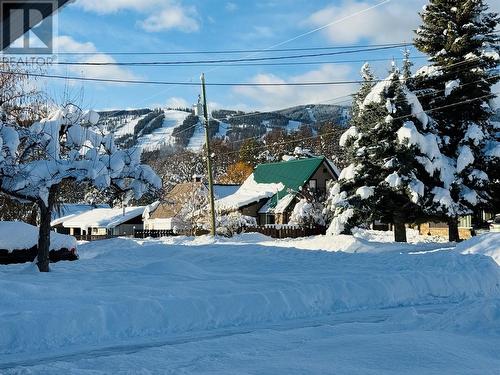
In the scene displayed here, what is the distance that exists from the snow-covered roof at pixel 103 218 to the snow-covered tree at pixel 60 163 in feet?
174

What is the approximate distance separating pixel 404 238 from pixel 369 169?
4060 mm

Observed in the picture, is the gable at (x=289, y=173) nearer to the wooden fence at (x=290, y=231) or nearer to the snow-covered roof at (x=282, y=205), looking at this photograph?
the snow-covered roof at (x=282, y=205)

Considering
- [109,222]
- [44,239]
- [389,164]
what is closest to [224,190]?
[109,222]

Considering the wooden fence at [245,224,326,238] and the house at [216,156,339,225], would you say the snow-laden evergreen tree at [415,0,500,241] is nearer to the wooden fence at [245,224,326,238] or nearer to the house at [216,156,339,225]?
the wooden fence at [245,224,326,238]

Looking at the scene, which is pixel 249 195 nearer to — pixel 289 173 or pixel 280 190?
pixel 280 190

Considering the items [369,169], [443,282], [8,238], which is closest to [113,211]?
[369,169]

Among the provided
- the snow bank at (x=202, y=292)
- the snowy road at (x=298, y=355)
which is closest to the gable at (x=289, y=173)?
the snow bank at (x=202, y=292)

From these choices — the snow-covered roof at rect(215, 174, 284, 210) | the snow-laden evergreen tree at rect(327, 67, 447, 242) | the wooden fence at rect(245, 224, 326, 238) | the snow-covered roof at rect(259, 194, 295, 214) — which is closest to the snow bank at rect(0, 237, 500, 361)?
the snow-laden evergreen tree at rect(327, 67, 447, 242)

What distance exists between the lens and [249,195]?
49.4 metres

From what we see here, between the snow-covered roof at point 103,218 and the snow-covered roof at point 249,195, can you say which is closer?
the snow-covered roof at point 249,195

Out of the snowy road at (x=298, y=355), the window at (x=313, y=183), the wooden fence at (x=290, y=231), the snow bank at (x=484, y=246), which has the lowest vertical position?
the snowy road at (x=298, y=355)

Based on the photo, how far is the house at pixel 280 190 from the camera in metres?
45.6

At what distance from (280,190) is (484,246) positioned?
30.2 m

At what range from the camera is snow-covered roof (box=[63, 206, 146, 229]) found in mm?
67331
